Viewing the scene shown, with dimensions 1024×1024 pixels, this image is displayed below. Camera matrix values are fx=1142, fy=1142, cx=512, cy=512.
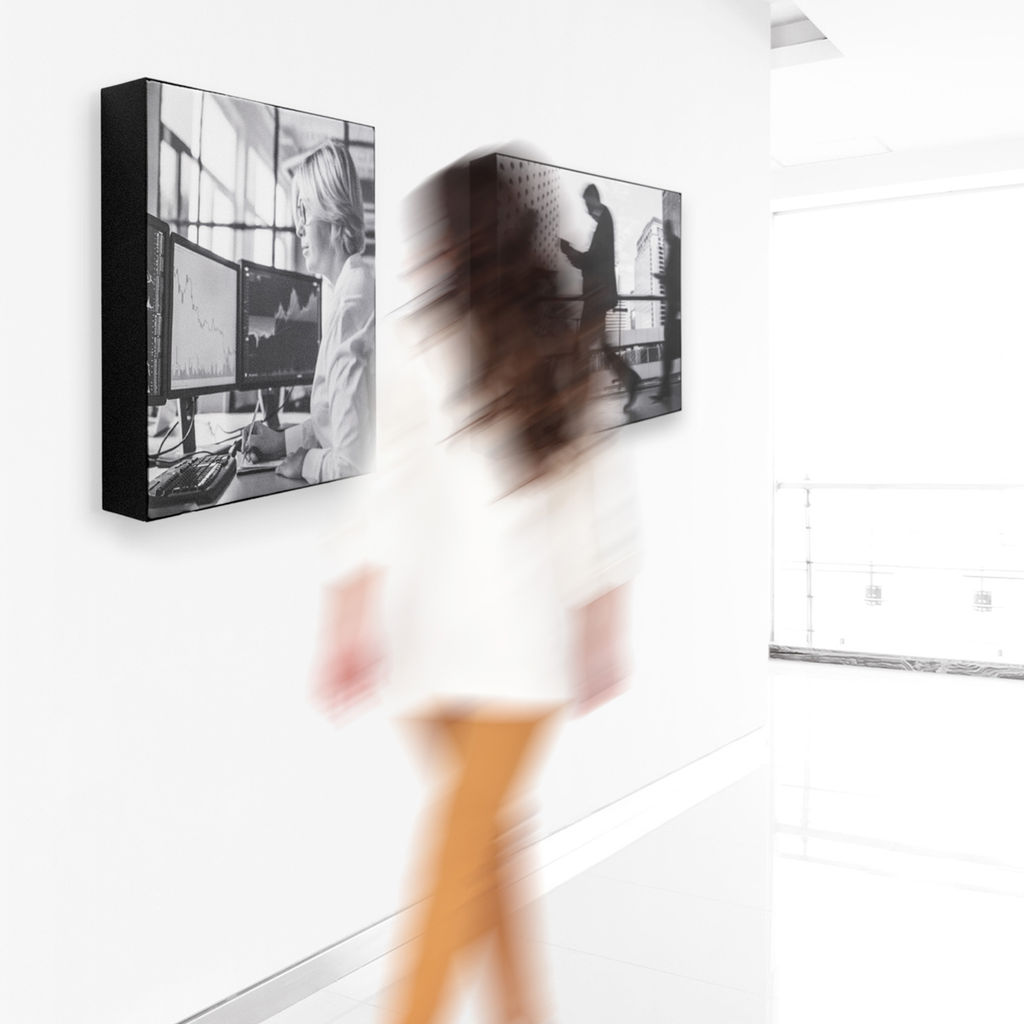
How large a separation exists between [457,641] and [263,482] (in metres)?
0.92

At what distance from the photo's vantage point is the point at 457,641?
4.41 feet

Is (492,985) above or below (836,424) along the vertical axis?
below

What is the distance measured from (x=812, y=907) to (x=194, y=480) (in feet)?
6.07

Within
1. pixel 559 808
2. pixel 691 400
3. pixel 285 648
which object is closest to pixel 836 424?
pixel 691 400

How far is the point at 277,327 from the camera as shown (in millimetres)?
2137

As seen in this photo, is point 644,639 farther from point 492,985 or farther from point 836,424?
point 836,424

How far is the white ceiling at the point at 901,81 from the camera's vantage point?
155 inches

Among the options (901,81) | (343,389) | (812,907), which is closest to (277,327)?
(343,389)

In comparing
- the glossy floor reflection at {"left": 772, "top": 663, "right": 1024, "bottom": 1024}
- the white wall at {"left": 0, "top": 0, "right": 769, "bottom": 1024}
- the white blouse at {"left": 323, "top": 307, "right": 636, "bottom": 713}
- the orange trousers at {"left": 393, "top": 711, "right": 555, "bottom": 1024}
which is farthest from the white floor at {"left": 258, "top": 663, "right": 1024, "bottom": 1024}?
the white blouse at {"left": 323, "top": 307, "right": 636, "bottom": 713}

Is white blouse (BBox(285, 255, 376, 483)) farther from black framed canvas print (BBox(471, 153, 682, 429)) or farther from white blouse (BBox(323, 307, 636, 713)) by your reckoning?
white blouse (BBox(323, 307, 636, 713))

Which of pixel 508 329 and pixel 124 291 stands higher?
pixel 124 291

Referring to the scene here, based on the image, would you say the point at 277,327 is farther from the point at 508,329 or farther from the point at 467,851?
the point at 467,851

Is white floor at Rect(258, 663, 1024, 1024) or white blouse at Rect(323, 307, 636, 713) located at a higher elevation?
white blouse at Rect(323, 307, 636, 713)

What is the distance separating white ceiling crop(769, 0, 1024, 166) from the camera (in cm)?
394
